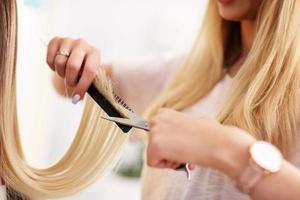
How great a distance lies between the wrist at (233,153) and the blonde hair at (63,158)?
202 millimetres

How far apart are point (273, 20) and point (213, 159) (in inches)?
14.8

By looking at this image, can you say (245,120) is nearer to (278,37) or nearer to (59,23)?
(278,37)

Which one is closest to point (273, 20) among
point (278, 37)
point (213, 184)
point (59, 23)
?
point (278, 37)

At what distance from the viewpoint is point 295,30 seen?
96 centimetres

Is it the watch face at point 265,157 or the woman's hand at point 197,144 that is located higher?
the woman's hand at point 197,144

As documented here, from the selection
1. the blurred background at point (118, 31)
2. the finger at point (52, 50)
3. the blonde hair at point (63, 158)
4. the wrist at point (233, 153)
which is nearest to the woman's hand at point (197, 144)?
the wrist at point (233, 153)

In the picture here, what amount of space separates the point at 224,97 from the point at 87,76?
376 millimetres

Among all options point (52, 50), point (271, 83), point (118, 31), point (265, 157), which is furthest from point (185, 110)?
point (118, 31)

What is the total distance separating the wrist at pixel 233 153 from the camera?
0.72m

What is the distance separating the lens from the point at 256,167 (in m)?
0.71

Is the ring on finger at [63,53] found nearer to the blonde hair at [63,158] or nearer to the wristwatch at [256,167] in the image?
the blonde hair at [63,158]

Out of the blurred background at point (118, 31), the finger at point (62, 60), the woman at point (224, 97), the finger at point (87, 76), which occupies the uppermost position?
the finger at point (62, 60)

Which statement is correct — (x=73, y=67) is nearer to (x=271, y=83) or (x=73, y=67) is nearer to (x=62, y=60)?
(x=62, y=60)

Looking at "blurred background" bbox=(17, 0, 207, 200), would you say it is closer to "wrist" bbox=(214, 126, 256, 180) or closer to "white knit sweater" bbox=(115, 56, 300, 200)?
"white knit sweater" bbox=(115, 56, 300, 200)
